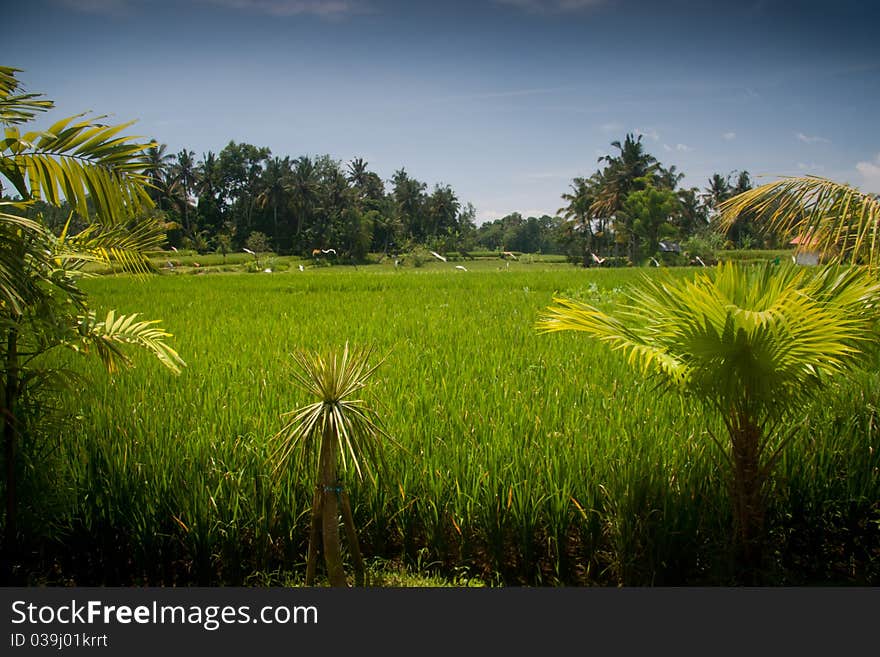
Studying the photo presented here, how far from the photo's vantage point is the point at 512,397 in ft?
10.0

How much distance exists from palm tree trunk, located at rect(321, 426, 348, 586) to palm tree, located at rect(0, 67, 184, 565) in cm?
78

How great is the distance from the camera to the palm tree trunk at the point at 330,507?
4.76 feet

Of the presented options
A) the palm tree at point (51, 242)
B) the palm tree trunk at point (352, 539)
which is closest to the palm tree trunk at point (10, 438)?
the palm tree at point (51, 242)

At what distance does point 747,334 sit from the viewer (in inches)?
63.2

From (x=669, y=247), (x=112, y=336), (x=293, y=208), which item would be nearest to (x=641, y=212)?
(x=669, y=247)

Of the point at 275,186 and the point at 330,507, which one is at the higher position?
the point at 275,186

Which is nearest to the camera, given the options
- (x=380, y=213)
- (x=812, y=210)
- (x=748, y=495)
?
(x=748, y=495)

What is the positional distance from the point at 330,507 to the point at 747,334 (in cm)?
133

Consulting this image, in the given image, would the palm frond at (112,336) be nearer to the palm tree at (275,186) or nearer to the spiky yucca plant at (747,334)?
the spiky yucca plant at (747,334)

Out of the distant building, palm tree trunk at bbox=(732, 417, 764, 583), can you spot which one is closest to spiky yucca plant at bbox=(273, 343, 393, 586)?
palm tree trunk at bbox=(732, 417, 764, 583)

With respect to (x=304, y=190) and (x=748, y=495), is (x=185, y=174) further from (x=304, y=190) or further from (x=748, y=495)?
(x=304, y=190)

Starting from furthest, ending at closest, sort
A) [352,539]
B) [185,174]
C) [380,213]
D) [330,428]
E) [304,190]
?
[380,213]
[304,190]
[185,174]
[352,539]
[330,428]

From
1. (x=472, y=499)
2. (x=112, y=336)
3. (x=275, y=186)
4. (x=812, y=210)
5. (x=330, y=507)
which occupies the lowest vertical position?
(x=472, y=499)

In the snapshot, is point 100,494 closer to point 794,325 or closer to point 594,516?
point 594,516
